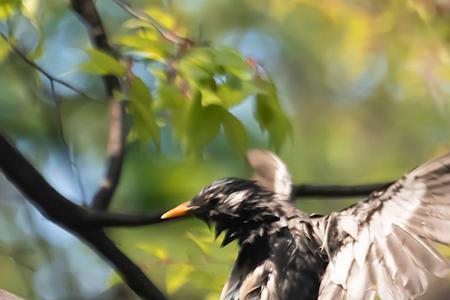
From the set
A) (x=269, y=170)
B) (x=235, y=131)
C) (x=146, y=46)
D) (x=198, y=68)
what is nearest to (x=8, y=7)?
(x=146, y=46)

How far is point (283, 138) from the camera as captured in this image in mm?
2486

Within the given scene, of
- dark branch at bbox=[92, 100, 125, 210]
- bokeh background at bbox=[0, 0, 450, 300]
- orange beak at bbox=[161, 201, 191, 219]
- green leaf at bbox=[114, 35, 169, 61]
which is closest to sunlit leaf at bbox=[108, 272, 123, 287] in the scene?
bokeh background at bbox=[0, 0, 450, 300]

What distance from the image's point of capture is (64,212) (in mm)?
2404

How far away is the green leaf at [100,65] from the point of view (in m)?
2.23

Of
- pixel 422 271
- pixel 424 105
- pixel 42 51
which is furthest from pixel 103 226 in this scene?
pixel 424 105

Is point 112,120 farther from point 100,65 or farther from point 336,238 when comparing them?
point 336,238

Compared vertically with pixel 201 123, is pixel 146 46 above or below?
above

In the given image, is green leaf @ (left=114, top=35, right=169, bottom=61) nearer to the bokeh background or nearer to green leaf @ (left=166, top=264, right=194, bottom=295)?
the bokeh background

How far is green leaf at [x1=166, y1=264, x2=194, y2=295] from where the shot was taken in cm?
270

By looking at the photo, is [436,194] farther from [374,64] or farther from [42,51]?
[374,64]

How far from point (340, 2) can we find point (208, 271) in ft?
7.37

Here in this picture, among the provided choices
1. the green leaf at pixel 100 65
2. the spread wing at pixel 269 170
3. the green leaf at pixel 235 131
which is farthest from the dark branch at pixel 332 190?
the green leaf at pixel 100 65

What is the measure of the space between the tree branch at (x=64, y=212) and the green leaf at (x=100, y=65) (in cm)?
26

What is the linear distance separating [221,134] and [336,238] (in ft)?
3.85
